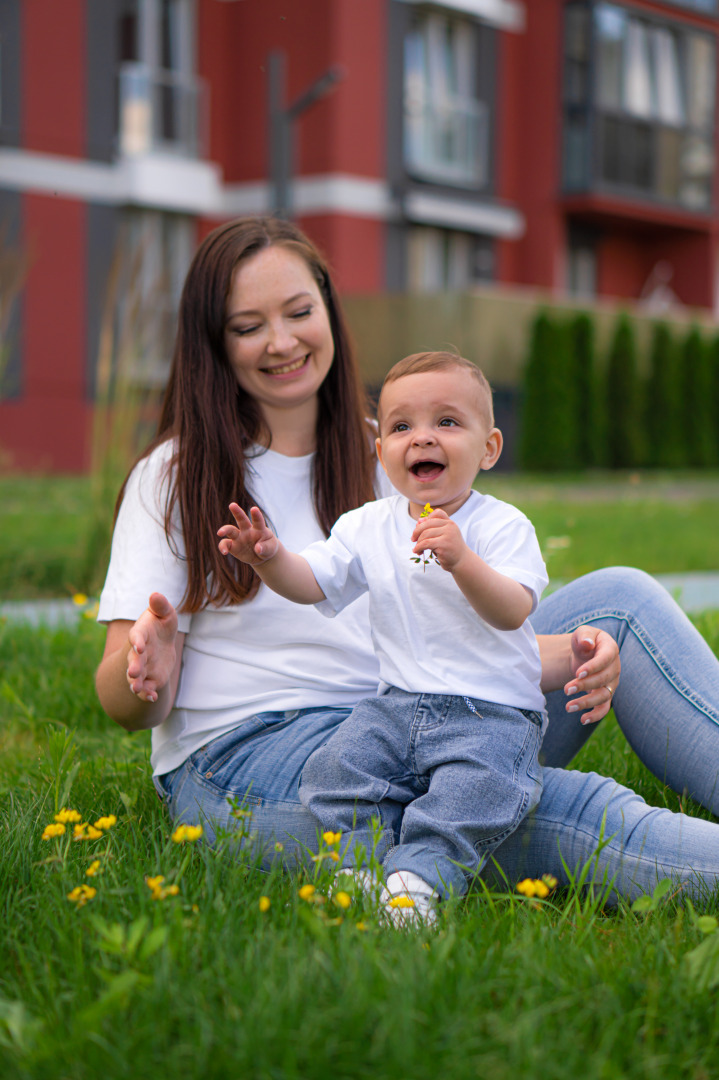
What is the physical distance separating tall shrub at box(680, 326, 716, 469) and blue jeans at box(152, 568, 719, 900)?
15175 mm

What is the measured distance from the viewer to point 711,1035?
137 cm

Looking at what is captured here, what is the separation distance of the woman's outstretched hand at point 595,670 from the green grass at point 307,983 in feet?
1.08

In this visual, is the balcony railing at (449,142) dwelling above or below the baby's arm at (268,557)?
above

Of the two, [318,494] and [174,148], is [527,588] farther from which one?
[174,148]

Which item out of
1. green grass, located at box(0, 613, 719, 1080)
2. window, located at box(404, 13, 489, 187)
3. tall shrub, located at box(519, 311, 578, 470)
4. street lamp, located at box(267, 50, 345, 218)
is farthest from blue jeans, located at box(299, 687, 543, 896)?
window, located at box(404, 13, 489, 187)


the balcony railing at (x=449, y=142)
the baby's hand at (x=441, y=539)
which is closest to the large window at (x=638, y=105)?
the balcony railing at (x=449, y=142)

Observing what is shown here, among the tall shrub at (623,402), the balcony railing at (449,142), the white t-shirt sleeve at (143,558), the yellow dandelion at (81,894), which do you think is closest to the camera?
the yellow dandelion at (81,894)

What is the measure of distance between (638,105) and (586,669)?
774 inches

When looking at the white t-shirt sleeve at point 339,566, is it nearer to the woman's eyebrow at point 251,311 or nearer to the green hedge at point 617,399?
the woman's eyebrow at point 251,311

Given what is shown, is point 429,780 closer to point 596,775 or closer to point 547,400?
point 596,775

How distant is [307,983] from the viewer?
54.1 inches

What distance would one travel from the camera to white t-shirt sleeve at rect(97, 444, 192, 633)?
6.99 feet

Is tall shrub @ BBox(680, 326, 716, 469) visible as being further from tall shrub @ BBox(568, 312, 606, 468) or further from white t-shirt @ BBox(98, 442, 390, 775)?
white t-shirt @ BBox(98, 442, 390, 775)

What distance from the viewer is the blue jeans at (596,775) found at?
6.33ft
